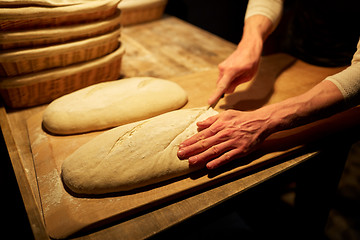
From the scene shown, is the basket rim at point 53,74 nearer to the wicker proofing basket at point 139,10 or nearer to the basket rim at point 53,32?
the basket rim at point 53,32

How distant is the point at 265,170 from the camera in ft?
4.19

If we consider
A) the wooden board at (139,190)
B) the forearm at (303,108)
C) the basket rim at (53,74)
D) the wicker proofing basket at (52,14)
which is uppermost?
the wicker proofing basket at (52,14)

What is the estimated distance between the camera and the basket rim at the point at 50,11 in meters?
1.26

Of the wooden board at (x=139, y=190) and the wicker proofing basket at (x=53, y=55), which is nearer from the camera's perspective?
the wooden board at (x=139, y=190)

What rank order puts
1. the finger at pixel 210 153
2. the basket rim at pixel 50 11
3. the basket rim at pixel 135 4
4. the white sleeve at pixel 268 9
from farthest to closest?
the basket rim at pixel 135 4 < the white sleeve at pixel 268 9 < the basket rim at pixel 50 11 < the finger at pixel 210 153

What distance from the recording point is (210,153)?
1151mm

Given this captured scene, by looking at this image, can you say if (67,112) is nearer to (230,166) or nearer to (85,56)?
(85,56)

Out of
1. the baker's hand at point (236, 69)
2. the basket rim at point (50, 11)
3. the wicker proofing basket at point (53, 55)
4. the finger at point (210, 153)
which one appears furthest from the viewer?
the baker's hand at point (236, 69)

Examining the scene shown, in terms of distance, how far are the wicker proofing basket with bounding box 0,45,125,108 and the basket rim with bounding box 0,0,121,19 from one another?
0.30 metres

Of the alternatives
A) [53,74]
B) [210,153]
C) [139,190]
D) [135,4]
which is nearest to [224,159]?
[210,153]

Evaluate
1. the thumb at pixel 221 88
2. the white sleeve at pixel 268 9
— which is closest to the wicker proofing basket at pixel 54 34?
the thumb at pixel 221 88

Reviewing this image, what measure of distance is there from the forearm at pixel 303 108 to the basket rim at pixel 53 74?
0.98 meters

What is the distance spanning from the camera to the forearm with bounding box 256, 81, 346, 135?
123cm

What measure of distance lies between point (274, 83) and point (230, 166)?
0.87 metres
